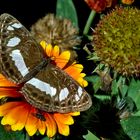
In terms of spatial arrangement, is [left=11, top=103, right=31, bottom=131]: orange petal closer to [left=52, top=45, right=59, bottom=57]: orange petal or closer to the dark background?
[left=52, top=45, right=59, bottom=57]: orange petal

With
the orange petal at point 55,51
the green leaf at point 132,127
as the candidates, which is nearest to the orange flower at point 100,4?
the orange petal at point 55,51

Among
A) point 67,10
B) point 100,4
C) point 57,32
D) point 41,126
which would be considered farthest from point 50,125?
point 67,10

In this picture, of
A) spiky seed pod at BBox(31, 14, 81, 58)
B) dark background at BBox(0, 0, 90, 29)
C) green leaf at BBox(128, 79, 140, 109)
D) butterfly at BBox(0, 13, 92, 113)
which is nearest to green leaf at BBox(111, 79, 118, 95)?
green leaf at BBox(128, 79, 140, 109)

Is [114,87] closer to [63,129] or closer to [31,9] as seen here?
[63,129]

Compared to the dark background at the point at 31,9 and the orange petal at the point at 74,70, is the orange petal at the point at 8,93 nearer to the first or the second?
the orange petal at the point at 74,70

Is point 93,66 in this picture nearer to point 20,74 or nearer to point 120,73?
point 120,73

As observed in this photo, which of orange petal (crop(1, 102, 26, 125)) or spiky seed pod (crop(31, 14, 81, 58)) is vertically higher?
spiky seed pod (crop(31, 14, 81, 58))
